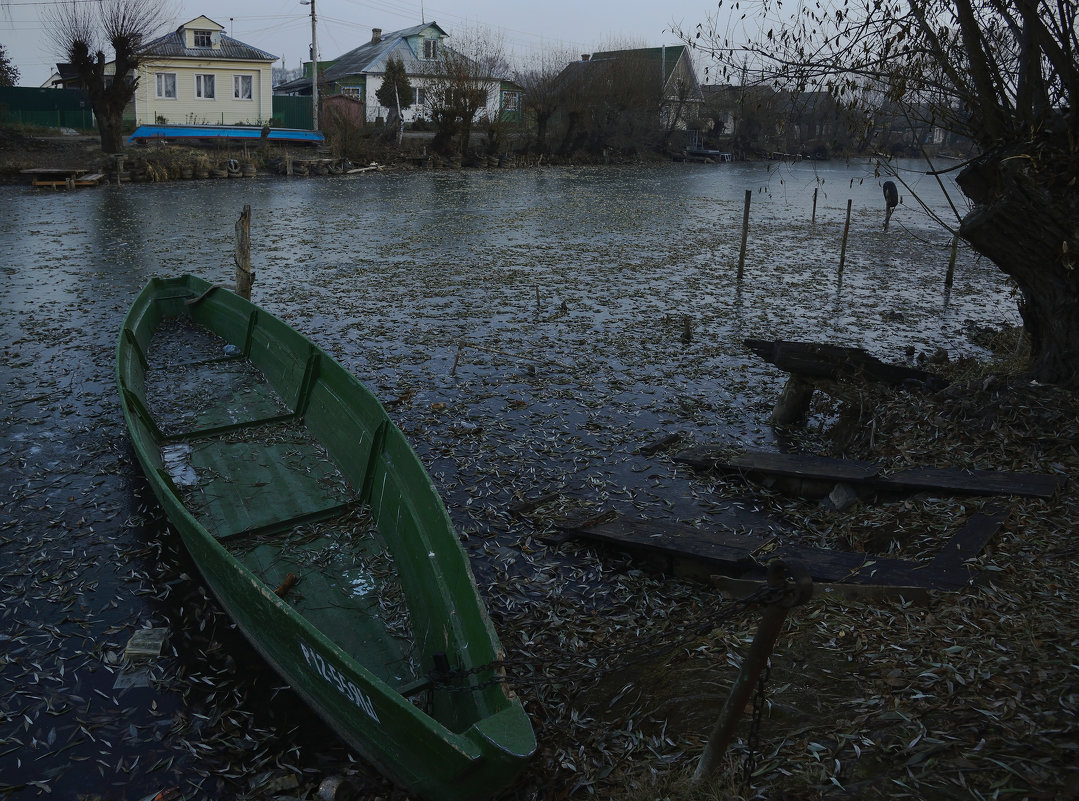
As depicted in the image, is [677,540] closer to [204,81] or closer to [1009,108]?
[1009,108]

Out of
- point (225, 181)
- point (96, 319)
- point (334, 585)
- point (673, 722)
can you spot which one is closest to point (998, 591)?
point (673, 722)

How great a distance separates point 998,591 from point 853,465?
7.94 feet

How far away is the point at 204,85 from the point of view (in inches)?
1813

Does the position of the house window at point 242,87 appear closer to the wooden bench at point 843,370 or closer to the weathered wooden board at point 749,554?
the wooden bench at point 843,370

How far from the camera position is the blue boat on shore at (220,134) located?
3862 cm

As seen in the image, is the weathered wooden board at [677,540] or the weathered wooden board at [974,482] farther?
the weathered wooden board at [974,482]

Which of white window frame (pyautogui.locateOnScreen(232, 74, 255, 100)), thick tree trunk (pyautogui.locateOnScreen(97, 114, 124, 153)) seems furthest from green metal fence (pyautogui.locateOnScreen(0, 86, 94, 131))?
thick tree trunk (pyautogui.locateOnScreen(97, 114, 124, 153))

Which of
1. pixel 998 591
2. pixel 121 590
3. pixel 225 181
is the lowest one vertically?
pixel 121 590

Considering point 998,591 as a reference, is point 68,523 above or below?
below

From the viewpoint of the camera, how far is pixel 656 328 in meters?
13.0

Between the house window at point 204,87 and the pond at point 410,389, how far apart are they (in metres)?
22.2

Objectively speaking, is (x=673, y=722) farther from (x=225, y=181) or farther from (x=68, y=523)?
(x=225, y=181)

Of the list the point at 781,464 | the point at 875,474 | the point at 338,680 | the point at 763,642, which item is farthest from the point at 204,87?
the point at 763,642

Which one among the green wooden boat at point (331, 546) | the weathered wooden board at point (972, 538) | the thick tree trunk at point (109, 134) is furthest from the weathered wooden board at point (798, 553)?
the thick tree trunk at point (109, 134)
